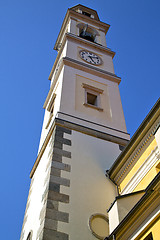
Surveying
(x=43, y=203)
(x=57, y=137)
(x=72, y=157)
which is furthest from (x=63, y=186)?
(x=57, y=137)

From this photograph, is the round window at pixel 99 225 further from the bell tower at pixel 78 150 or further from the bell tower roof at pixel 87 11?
the bell tower roof at pixel 87 11

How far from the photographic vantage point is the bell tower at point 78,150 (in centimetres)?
959

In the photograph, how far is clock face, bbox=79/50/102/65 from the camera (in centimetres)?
1885

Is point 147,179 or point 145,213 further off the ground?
point 147,179

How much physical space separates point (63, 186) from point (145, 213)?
151 inches

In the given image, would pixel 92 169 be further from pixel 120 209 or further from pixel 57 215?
pixel 120 209

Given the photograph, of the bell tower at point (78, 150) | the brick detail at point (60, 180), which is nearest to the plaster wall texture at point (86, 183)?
the bell tower at point (78, 150)

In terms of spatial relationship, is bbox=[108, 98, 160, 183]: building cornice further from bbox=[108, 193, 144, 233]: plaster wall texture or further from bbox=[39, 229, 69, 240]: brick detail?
bbox=[39, 229, 69, 240]: brick detail

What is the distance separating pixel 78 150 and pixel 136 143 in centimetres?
231

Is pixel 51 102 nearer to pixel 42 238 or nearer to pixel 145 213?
pixel 42 238

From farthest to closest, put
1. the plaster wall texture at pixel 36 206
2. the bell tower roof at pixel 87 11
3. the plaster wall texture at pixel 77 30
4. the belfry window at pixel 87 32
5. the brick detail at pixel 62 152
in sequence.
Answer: the bell tower roof at pixel 87 11 < the belfry window at pixel 87 32 < the plaster wall texture at pixel 77 30 < the brick detail at pixel 62 152 < the plaster wall texture at pixel 36 206

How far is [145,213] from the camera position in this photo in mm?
6895

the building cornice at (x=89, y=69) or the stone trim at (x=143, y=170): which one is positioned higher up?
the building cornice at (x=89, y=69)

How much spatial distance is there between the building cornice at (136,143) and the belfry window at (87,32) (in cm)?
1337
